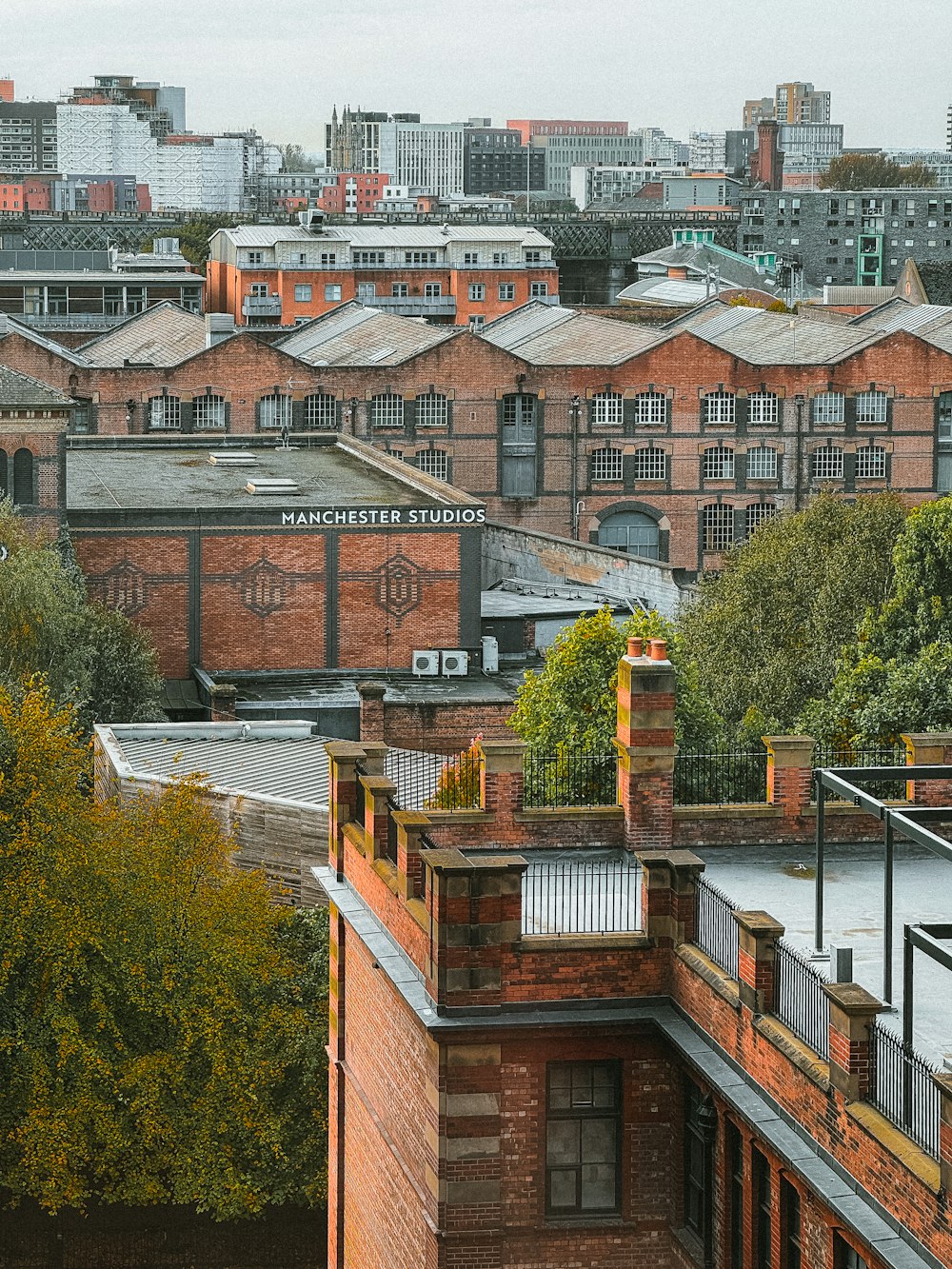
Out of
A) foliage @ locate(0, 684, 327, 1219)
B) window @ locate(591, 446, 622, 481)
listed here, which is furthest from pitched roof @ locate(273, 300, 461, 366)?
foliage @ locate(0, 684, 327, 1219)

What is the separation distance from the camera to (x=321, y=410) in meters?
91.5

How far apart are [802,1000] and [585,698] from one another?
2042 centimetres

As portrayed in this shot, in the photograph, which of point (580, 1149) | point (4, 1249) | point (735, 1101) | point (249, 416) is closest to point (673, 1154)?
point (580, 1149)

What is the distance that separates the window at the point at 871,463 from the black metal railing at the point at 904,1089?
76326 mm

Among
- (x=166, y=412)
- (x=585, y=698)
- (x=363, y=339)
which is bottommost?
(x=585, y=698)

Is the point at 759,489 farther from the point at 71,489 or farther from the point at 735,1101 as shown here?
the point at 735,1101

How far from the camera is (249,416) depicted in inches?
3583

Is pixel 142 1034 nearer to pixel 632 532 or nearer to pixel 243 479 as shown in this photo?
pixel 243 479

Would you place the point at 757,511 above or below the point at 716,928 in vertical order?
above

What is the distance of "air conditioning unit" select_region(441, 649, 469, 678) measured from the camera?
61719 millimetres

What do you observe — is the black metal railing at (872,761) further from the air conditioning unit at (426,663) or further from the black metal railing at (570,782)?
the air conditioning unit at (426,663)

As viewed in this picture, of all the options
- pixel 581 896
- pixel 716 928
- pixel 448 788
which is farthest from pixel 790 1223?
pixel 448 788

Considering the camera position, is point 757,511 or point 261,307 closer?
point 757,511

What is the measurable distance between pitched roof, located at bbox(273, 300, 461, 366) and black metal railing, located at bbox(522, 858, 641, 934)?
223ft
